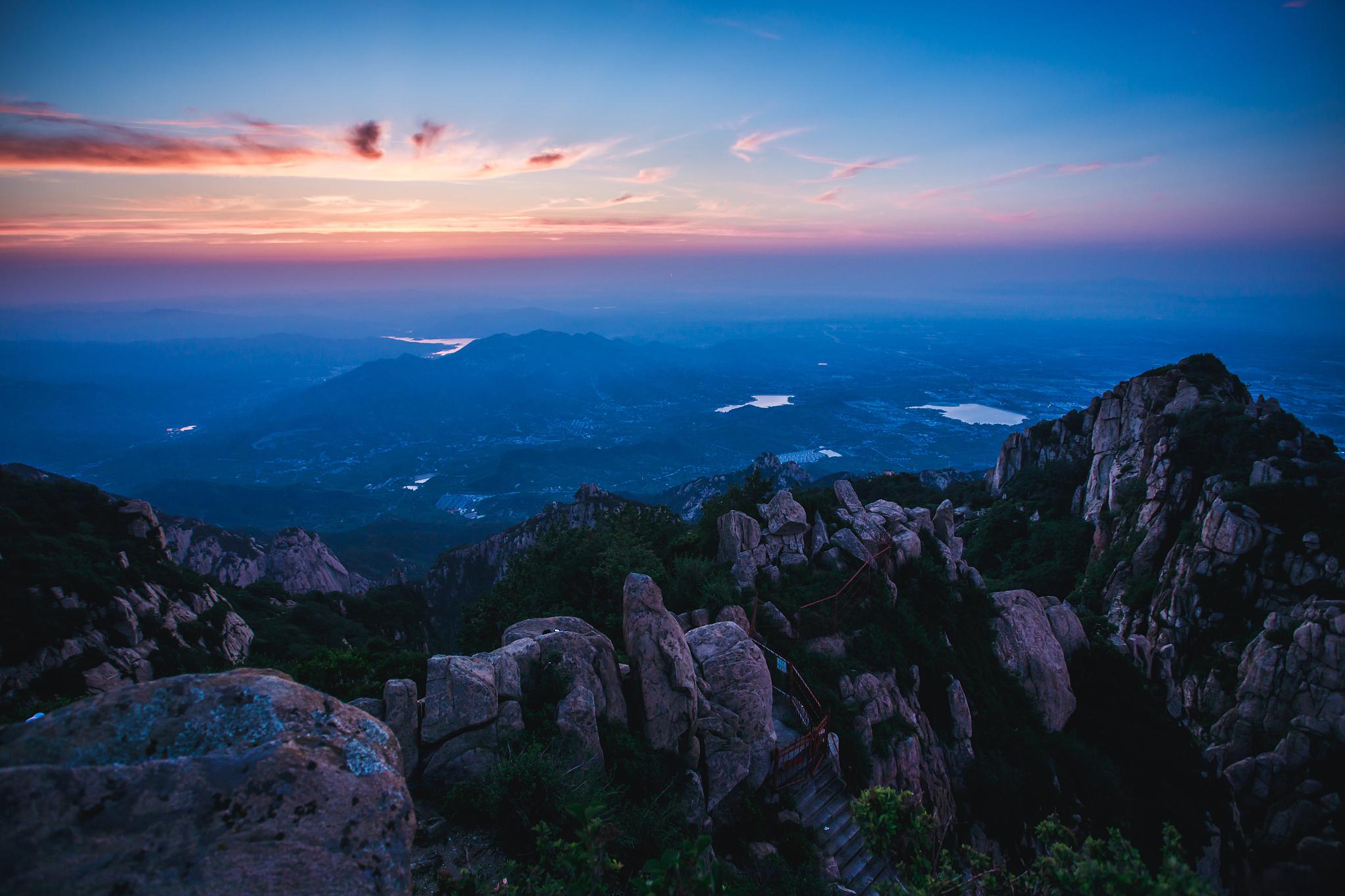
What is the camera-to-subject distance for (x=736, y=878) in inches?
388

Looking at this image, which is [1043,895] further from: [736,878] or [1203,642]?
[1203,642]

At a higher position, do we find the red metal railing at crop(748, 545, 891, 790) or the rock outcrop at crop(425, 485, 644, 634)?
the red metal railing at crop(748, 545, 891, 790)

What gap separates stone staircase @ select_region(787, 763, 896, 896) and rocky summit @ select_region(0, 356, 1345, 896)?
8 centimetres

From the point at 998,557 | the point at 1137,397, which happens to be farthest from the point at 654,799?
the point at 1137,397

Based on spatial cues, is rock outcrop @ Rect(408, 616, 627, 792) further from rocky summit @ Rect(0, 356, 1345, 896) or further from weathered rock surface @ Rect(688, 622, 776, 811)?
weathered rock surface @ Rect(688, 622, 776, 811)

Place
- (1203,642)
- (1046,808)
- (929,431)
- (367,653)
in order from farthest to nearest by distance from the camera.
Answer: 1. (929,431)
2. (1203,642)
3. (1046,808)
4. (367,653)

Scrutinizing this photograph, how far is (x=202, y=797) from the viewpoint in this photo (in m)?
4.58

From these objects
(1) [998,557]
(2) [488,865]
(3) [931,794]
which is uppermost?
(2) [488,865]

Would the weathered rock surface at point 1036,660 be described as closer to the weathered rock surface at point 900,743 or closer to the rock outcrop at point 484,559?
the weathered rock surface at point 900,743

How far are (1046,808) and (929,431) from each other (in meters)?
181

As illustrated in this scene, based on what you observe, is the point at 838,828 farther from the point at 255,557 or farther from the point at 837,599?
the point at 255,557

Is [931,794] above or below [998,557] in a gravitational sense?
above

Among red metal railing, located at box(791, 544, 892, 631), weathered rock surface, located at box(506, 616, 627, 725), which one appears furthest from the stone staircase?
red metal railing, located at box(791, 544, 892, 631)

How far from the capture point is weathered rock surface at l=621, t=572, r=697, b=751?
498 inches
